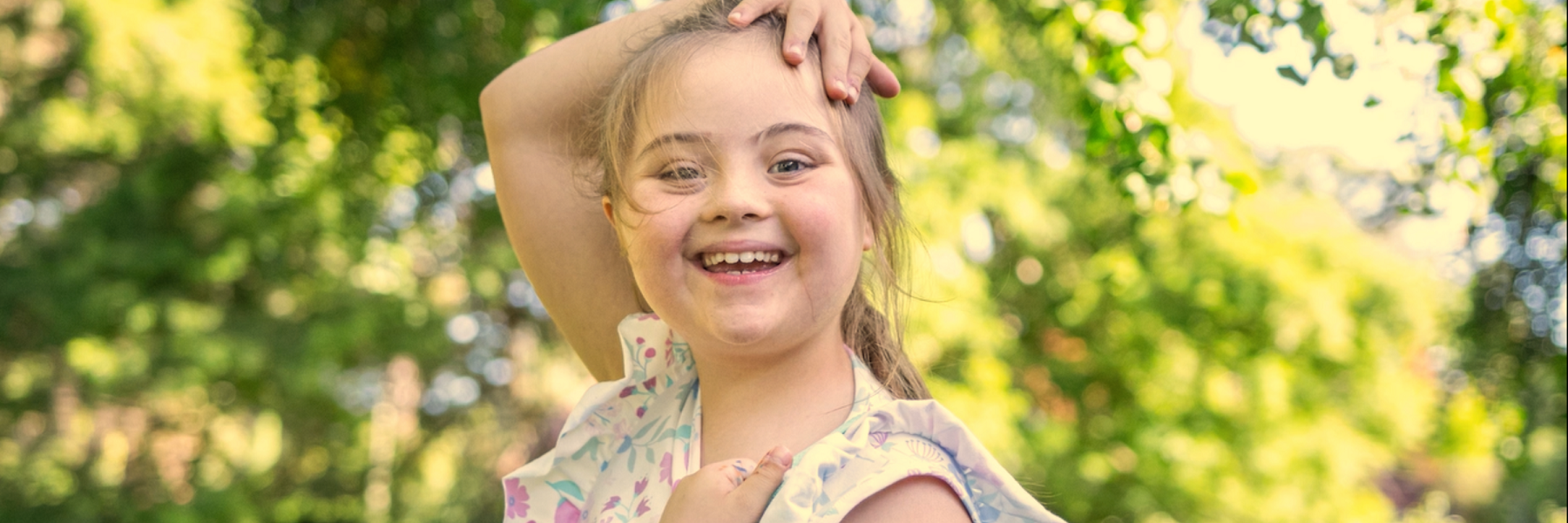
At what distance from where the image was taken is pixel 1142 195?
2.32 meters

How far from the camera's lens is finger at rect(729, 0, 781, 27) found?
1.09 m

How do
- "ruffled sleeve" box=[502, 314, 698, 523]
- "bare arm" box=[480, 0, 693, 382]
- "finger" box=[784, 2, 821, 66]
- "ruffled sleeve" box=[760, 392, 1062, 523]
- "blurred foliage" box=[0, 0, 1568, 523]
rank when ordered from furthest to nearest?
"blurred foliage" box=[0, 0, 1568, 523], "bare arm" box=[480, 0, 693, 382], "ruffled sleeve" box=[502, 314, 698, 523], "finger" box=[784, 2, 821, 66], "ruffled sleeve" box=[760, 392, 1062, 523]

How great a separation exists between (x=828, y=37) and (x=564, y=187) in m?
0.41

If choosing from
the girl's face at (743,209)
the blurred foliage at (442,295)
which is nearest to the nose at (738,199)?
the girl's face at (743,209)

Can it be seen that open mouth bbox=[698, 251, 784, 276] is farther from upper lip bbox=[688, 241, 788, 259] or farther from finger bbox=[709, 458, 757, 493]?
finger bbox=[709, 458, 757, 493]

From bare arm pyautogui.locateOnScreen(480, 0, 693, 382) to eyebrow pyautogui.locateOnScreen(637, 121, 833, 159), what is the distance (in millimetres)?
304

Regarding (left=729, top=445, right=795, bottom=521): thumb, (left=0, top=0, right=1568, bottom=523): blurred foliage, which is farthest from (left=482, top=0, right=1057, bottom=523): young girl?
(left=0, top=0, right=1568, bottom=523): blurred foliage

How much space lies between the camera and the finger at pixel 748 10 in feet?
3.58

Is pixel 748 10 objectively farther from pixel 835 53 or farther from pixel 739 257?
pixel 739 257

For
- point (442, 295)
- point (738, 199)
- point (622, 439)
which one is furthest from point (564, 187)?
point (442, 295)

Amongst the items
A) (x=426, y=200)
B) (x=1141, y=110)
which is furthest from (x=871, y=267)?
(x=426, y=200)

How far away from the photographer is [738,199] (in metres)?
0.97

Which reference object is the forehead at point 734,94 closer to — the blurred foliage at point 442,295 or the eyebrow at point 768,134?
the eyebrow at point 768,134

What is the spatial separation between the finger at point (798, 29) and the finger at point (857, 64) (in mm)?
54
